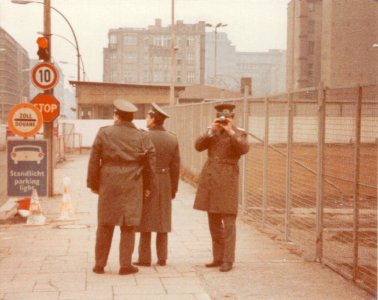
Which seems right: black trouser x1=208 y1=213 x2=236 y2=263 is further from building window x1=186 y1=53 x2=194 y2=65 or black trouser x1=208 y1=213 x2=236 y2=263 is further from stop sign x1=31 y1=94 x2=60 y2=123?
building window x1=186 y1=53 x2=194 y2=65

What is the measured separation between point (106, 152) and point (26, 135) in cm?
600

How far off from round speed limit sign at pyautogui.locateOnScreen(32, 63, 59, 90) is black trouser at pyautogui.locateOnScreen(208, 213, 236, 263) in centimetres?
827

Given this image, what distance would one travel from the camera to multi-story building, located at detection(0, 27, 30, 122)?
156525 mm

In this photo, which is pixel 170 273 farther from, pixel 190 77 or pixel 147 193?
pixel 190 77

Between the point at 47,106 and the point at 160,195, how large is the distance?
8.47 meters

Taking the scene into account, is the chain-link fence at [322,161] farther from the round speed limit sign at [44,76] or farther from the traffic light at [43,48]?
the traffic light at [43,48]

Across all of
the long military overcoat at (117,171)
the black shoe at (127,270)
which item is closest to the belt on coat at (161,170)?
the long military overcoat at (117,171)

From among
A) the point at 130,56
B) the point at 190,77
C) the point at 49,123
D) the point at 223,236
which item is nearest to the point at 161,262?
the point at 223,236

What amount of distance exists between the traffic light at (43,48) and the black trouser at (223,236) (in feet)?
27.6

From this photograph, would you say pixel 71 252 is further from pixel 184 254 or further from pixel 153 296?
pixel 153 296

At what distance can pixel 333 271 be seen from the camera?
8.15m

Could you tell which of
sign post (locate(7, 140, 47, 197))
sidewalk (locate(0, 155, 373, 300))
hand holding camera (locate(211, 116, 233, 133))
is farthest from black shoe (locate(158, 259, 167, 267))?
sign post (locate(7, 140, 47, 197))

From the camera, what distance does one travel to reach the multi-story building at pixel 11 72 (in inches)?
6162

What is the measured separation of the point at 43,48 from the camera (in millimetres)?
15812
